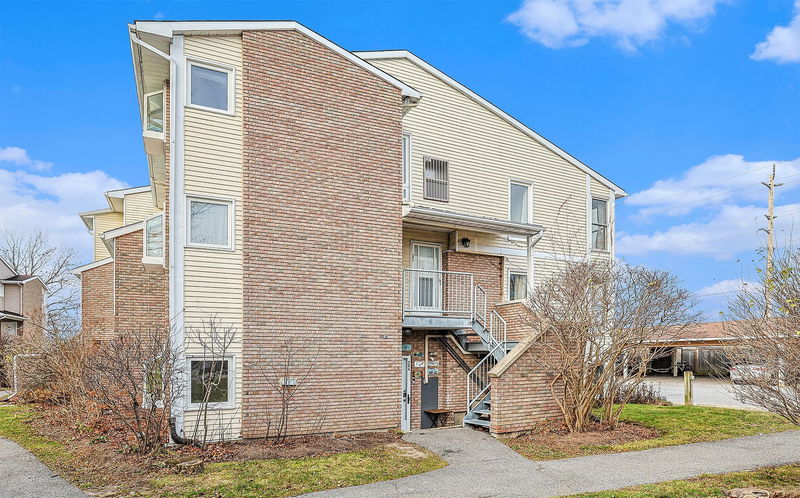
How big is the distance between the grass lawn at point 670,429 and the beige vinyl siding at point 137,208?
15706mm

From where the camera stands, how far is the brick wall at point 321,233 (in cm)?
1247

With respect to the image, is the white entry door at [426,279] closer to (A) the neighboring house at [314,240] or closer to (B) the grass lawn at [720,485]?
(A) the neighboring house at [314,240]

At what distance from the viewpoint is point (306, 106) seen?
13.3m

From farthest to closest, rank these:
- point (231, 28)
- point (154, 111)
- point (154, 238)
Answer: point (154, 111) → point (154, 238) → point (231, 28)

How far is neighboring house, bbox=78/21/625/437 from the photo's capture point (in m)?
12.1

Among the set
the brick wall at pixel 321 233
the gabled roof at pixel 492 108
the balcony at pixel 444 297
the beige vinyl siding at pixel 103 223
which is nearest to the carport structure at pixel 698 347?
the gabled roof at pixel 492 108

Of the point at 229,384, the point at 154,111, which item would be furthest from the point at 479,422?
the point at 154,111

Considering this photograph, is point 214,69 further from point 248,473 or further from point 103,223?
point 103,223

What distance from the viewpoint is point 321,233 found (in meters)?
13.2

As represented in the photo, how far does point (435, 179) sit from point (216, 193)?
692 centimetres

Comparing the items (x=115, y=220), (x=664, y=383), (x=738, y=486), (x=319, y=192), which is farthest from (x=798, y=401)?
(x=115, y=220)

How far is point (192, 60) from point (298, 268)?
4.74 metres

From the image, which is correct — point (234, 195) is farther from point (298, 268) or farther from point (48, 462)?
point (48, 462)

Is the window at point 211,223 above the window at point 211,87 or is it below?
below
